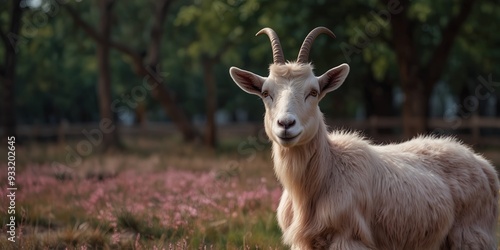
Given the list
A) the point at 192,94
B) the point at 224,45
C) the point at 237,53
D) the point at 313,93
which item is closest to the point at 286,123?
the point at 313,93

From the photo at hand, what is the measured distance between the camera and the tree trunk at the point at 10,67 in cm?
1908

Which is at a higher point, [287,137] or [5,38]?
[5,38]

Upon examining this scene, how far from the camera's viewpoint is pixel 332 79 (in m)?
5.39

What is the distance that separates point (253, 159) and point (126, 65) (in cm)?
2154

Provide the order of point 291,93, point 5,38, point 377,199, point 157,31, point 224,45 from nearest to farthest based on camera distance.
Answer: point 291,93
point 377,199
point 5,38
point 157,31
point 224,45

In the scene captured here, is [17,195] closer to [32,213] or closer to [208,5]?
[32,213]

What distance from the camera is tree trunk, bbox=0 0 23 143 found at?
19078mm

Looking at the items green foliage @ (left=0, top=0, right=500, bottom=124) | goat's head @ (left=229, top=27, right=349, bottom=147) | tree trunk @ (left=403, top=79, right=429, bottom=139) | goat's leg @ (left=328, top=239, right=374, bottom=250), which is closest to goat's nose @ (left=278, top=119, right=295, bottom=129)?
goat's head @ (left=229, top=27, right=349, bottom=147)

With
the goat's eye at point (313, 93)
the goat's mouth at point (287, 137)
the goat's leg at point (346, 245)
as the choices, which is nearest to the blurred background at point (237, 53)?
the goat's eye at point (313, 93)

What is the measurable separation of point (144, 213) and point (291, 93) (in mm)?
3414

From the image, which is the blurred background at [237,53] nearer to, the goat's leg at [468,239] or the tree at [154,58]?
the tree at [154,58]

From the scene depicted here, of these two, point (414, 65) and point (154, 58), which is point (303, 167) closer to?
point (414, 65)

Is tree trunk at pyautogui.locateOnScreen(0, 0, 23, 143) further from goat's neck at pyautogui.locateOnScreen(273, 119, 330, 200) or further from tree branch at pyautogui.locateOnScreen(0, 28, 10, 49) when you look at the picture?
goat's neck at pyautogui.locateOnScreen(273, 119, 330, 200)

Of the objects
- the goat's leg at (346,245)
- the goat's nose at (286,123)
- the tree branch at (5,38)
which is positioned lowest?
the goat's leg at (346,245)
